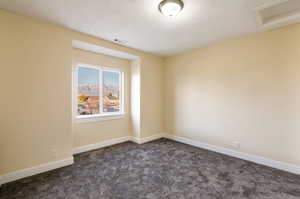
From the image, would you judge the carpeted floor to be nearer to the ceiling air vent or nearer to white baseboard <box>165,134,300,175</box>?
white baseboard <box>165,134,300,175</box>

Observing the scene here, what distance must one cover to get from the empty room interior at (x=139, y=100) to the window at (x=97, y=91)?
0.09 ft

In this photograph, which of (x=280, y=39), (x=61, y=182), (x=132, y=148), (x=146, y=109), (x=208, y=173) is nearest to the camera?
(x=61, y=182)

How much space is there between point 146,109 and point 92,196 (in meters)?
2.58

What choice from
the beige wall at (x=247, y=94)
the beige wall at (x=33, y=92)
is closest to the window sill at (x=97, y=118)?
the beige wall at (x=33, y=92)

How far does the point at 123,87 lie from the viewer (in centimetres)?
412

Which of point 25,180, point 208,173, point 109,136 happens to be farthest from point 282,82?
point 25,180

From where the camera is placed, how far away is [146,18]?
7.57 feet

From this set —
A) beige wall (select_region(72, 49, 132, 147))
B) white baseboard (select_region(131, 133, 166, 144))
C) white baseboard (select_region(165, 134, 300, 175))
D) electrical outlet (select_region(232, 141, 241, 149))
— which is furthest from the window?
electrical outlet (select_region(232, 141, 241, 149))

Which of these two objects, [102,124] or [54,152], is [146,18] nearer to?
[102,124]

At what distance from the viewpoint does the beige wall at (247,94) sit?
2438 millimetres

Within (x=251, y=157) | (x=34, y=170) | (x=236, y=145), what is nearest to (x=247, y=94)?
(x=236, y=145)

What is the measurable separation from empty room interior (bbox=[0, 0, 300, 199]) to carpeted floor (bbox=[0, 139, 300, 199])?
0.06 feet

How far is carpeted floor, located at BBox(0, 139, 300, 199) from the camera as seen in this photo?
73.0 inches

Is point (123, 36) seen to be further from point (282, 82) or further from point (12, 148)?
point (282, 82)
